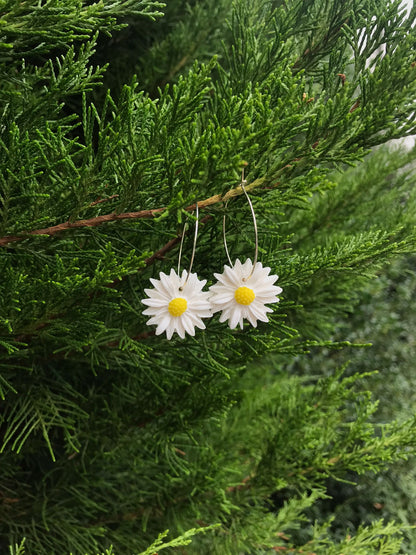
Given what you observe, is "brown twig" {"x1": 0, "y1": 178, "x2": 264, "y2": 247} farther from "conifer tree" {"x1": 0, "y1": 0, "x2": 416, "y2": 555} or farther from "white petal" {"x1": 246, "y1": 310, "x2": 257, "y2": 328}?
"white petal" {"x1": 246, "y1": 310, "x2": 257, "y2": 328}

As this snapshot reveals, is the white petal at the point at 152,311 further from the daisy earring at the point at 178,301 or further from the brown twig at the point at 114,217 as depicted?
the brown twig at the point at 114,217

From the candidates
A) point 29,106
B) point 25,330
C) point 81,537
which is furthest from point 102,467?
point 29,106

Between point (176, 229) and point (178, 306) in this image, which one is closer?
point (178, 306)

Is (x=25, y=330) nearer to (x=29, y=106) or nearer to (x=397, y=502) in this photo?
(x=29, y=106)

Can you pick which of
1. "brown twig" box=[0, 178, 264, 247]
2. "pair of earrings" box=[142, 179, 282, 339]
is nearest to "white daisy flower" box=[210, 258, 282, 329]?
"pair of earrings" box=[142, 179, 282, 339]

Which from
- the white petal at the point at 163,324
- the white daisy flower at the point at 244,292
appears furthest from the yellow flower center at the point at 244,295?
the white petal at the point at 163,324

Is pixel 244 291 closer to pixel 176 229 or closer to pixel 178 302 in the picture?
pixel 178 302

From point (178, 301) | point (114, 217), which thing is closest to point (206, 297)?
point (178, 301)
